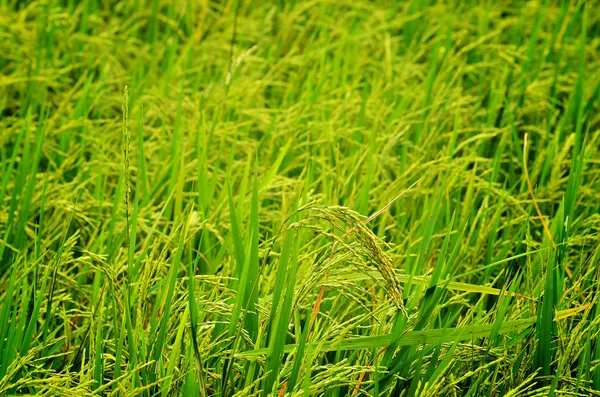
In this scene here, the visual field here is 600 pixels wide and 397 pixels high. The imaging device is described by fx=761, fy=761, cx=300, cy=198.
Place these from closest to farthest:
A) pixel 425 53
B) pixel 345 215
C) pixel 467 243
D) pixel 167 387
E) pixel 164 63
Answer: pixel 345 215 → pixel 167 387 → pixel 467 243 → pixel 164 63 → pixel 425 53

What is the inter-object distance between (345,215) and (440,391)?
41cm

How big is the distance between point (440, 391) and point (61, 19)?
224 centimetres

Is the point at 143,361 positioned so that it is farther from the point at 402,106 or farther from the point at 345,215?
the point at 402,106

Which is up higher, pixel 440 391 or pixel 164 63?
pixel 164 63

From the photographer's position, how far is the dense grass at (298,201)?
1.40 meters

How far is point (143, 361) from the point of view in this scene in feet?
4.50

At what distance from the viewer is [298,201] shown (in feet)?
5.97

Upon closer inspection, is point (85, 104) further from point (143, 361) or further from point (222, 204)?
point (143, 361)

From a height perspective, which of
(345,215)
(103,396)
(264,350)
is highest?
(345,215)

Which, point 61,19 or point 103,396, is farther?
point 61,19

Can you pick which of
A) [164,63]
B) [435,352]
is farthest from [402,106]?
[435,352]

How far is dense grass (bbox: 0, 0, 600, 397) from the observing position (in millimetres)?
1400

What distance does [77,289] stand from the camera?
5.61 ft

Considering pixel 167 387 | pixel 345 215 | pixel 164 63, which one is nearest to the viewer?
pixel 345 215
